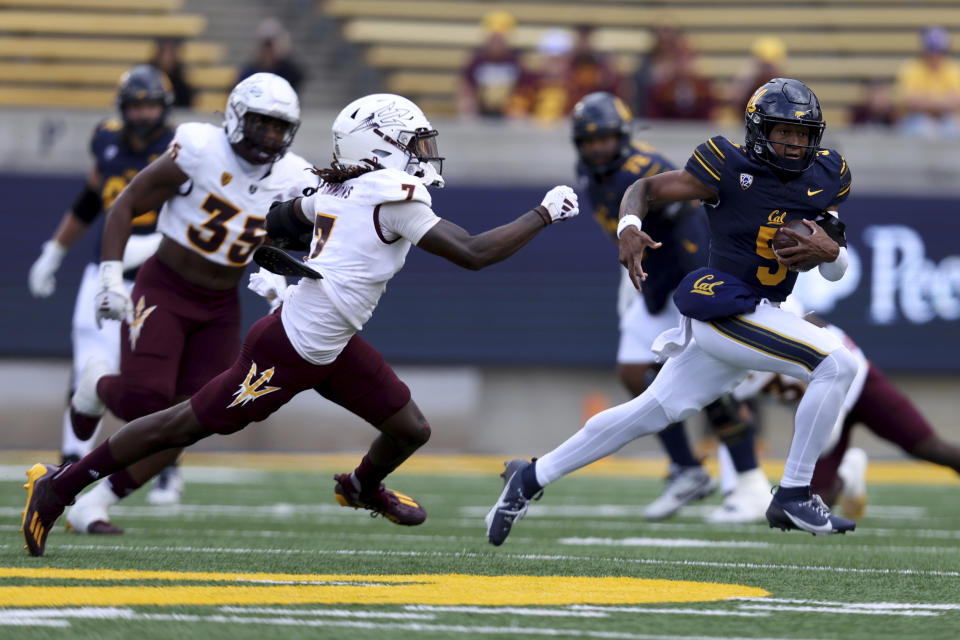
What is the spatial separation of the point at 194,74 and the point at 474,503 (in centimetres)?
651

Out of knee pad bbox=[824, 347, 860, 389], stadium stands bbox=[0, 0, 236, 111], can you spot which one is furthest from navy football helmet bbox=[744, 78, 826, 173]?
stadium stands bbox=[0, 0, 236, 111]

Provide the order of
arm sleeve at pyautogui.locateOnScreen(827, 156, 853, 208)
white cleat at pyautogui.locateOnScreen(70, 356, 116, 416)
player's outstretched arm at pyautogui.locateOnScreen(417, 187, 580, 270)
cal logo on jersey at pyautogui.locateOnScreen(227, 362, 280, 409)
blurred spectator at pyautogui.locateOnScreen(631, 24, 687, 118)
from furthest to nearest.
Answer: blurred spectator at pyautogui.locateOnScreen(631, 24, 687, 118)
white cleat at pyautogui.locateOnScreen(70, 356, 116, 416)
arm sleeve at pyautogui.locateOnScreen(827, 156, 853, 208)
cal logo on jersey at pyautogui.locateOnScreen(227, 362, 280, 409)
player's outstretched arm at pyautogui.locateOnScreen(417, 187, 580, 270)

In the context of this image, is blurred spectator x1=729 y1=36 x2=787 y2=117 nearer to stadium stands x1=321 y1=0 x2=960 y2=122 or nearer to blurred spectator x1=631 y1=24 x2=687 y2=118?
blurred spectator x1=631 y1=24 x2=687 y2=118

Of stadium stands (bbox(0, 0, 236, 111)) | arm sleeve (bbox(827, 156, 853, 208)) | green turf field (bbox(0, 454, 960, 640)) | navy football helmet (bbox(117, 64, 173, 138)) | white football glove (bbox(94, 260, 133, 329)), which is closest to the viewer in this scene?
green turf field (bbox(0, 454, 960, 640))

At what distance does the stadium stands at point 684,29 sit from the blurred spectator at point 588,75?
111 centimetres

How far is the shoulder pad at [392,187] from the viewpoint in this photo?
4574 millimetres

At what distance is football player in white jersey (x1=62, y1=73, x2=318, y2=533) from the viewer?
18.4 ft

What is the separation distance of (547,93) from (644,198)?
26.0 feet

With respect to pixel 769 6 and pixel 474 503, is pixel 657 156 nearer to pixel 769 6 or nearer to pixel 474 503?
pixel 474 503

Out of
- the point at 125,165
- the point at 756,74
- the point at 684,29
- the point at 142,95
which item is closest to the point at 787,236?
the point at 142,95

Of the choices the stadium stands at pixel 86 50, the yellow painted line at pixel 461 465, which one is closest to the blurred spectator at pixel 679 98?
the yellow painted line at pixel 461 465

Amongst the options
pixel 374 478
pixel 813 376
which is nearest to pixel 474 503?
pixel 374 478

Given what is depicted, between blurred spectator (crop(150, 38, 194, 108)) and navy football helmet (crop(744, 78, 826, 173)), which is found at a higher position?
navy football helmet (crop(744, 78, 826, 173))

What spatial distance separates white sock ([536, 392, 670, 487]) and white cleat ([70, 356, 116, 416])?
6.72 feet
